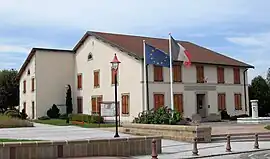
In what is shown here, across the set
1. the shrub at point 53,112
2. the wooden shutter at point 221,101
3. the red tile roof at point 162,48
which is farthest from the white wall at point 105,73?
the wooden shutter at point 221,101

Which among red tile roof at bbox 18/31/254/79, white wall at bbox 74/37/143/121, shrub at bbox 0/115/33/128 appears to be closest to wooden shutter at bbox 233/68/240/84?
red tile roof at bbox 18/31/254/79

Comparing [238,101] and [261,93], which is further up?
[261,93]

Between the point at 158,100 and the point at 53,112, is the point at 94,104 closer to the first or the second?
the point at 53,112

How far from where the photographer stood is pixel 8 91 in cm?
6469

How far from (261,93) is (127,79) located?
19.7m

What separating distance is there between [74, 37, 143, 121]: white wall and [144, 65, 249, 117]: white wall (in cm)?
137

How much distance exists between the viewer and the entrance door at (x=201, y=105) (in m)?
43.4

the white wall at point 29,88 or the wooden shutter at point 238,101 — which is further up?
the white wall at point 29,88

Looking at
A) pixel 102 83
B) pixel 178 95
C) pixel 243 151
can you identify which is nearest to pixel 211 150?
pixel 243 151

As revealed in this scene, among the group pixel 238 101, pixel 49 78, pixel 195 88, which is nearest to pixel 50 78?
pixel 49 78

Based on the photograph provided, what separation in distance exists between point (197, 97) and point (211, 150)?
24.3 meters

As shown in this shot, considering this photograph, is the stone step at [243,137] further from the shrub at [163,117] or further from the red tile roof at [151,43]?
the red tile roof at [151,43]

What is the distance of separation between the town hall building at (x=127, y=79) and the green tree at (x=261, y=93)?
14.9 ft

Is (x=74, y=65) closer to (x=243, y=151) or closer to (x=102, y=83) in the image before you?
(x=102, y=83)
